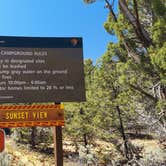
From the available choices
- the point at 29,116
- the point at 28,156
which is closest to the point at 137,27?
the point at 29,116

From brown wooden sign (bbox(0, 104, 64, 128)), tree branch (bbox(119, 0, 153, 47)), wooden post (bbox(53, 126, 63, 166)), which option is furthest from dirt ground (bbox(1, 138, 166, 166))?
brown wooden sign (bbox(0, 104, 64, 128))

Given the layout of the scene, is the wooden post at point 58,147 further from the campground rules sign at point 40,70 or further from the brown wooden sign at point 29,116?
the campground rules sign at point 40,70

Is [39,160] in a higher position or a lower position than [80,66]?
lower

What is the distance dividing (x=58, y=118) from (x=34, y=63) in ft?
5.03

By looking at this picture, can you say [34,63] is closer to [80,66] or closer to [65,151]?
[80,66]

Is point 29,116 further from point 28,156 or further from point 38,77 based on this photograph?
point 28,156

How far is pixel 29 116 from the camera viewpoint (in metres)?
10.4

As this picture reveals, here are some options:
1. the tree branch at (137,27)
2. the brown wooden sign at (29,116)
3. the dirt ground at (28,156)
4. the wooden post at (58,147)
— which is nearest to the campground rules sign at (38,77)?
the brown wooden sign at (29,116)

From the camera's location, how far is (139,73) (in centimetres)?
1340

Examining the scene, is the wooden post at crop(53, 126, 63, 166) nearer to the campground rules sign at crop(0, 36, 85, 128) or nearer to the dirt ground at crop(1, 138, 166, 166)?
the campground rules sign at crop(0, 36, 85, 128)

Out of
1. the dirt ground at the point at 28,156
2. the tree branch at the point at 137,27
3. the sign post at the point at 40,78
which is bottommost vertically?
the dirt ground at the point at 28,156

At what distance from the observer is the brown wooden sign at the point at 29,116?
10.3 m

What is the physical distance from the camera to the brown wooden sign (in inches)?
405

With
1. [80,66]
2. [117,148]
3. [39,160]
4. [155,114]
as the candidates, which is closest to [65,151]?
[39,160]
